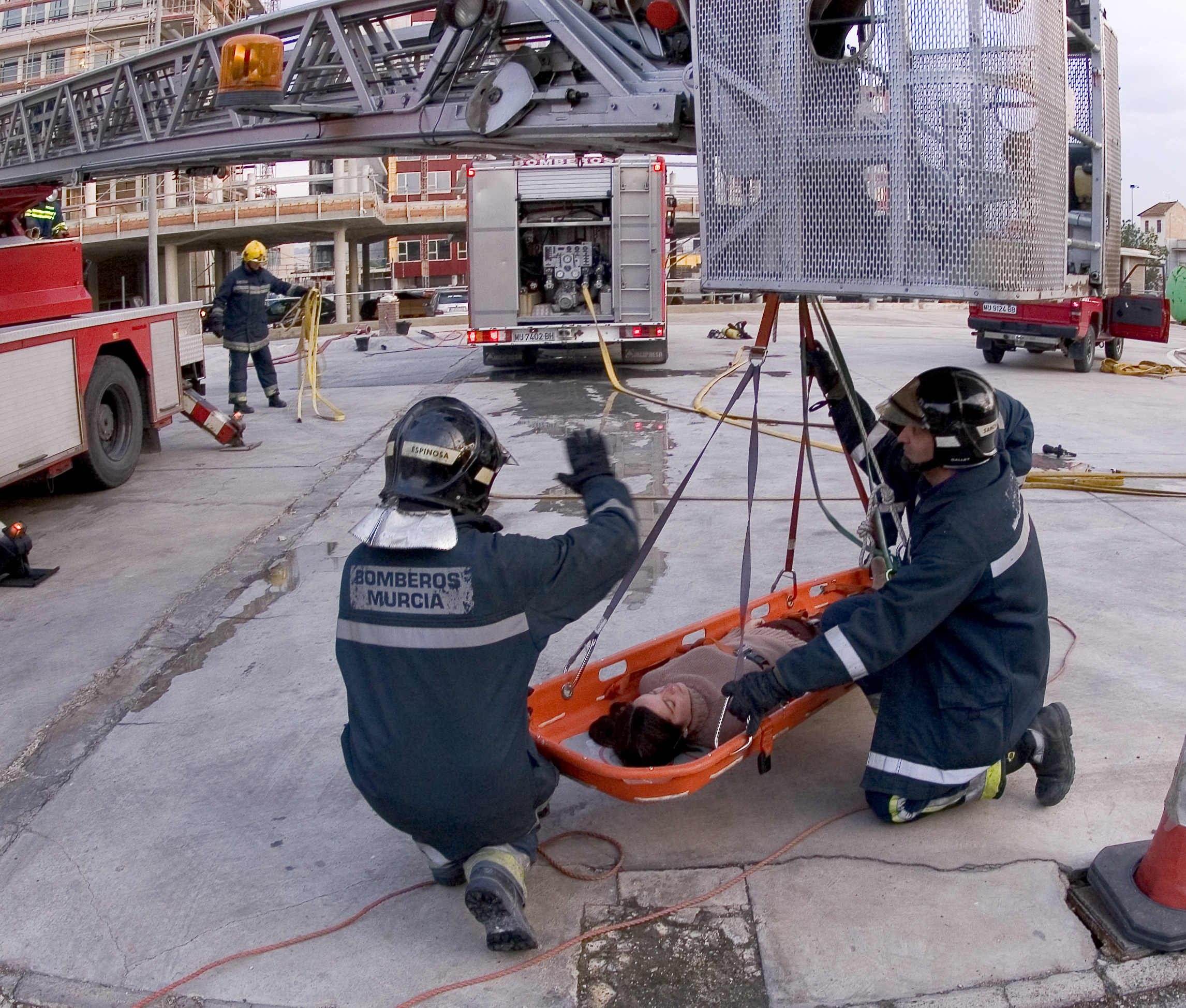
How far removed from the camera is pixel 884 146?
10.4 ft

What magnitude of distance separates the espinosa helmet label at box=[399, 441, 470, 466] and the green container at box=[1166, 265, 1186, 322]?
4.28 metres

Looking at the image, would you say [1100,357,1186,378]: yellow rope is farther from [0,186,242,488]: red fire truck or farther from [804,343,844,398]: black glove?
[804,343,844,398]: black glove

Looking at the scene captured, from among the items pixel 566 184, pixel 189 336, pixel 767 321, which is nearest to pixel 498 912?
pixel 767 321

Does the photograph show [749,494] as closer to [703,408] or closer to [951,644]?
[951,644]

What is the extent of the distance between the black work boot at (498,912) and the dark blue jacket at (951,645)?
97 cm

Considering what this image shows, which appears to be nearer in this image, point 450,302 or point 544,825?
point 544,825

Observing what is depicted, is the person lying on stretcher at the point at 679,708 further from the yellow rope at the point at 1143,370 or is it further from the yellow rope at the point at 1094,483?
the yellow rope at the point at 1143,370

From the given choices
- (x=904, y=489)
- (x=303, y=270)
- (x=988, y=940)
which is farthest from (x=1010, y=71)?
(x=303, y=270)

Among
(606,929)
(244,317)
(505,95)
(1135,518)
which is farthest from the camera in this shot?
(244,317)

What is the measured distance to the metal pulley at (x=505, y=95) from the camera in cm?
434

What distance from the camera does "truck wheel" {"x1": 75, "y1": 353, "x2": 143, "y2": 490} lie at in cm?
827

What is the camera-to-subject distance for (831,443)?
968cm

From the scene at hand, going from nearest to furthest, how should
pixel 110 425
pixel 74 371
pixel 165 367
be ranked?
pixel 74 371 → pixel 110 425 → pixel 165 367

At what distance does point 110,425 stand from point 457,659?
687 cm
